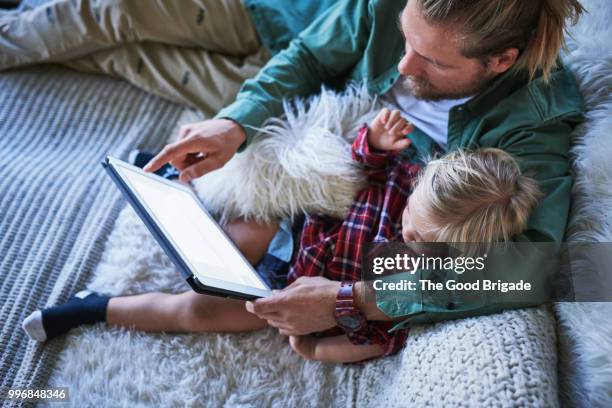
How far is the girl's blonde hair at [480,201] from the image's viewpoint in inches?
35.4

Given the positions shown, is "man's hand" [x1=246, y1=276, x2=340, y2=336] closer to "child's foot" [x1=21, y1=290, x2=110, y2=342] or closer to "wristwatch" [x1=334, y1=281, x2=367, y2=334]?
"wristwatch" [x1=334, y1=281, x2=367, y2=334]

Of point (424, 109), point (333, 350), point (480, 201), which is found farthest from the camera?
point (424, 109)

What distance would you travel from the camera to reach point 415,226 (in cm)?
97

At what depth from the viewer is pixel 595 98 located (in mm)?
999

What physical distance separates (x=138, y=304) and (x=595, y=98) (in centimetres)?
99

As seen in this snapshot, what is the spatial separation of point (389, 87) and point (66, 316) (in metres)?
0.84

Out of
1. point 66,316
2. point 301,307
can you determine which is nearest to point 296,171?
point 301,307

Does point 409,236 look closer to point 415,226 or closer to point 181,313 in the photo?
point 415,226

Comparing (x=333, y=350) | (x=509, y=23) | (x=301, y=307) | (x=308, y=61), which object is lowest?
(x=333, y=350)

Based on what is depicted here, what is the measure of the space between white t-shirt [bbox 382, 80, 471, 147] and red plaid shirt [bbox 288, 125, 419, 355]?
10 cm

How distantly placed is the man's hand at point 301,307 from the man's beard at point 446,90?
42cm

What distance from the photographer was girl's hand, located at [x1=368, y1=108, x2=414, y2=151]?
3.45 feet

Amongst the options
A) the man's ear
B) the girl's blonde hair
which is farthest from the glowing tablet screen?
the man's ear

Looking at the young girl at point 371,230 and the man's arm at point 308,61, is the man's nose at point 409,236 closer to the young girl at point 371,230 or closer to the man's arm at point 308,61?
the young girl at point 371,230
